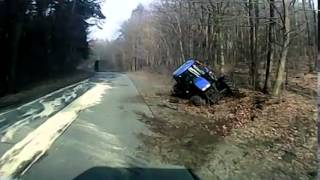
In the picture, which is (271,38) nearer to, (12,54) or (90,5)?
(12,54)

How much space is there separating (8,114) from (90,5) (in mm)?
40903

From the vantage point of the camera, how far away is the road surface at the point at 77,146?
914 cm

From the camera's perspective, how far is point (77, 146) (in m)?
11.5

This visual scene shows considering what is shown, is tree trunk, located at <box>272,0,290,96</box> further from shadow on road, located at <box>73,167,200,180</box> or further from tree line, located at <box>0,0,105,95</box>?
tree line, located at <box>0,0,105,95</box>

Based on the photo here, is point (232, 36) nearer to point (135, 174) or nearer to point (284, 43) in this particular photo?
point (284, 43)

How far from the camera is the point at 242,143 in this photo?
1203 cm

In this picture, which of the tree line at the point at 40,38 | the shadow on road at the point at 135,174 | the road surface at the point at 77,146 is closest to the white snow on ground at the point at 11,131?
the road surface at the point at 77,146

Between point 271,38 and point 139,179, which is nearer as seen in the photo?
point 139,179

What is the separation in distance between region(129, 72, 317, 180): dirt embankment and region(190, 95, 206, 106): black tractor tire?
642mm

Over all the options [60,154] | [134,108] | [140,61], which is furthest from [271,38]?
[140,61]

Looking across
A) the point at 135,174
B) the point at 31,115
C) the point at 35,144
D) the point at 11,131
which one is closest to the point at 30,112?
the point at 31,115

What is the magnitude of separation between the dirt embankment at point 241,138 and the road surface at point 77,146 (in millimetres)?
550

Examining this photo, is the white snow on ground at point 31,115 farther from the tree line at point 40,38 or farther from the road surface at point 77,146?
the tree line at point 40,38

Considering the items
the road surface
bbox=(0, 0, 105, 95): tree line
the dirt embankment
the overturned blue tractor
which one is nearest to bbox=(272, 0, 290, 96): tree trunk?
the dirt embankment
